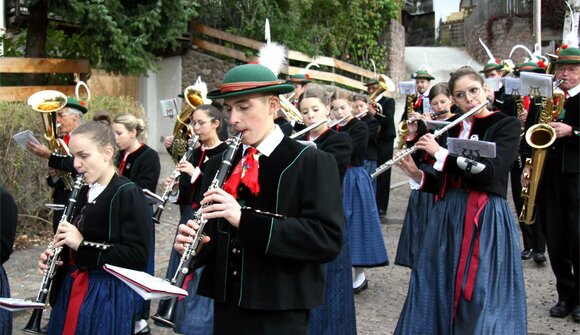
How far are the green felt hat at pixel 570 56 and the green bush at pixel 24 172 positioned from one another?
4.98 meters

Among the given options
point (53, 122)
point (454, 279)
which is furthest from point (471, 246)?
point (53, 122)

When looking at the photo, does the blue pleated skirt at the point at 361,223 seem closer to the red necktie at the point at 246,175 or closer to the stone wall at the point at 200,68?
the red necktie at the point at 246,175

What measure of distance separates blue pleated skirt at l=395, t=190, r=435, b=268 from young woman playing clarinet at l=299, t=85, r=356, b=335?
145 centimetres

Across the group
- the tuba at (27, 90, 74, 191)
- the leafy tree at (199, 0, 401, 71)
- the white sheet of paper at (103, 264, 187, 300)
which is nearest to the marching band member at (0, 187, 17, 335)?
the white sheet of paper at (103, 264, 187, 300)

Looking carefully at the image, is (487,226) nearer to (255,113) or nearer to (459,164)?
(459,164)

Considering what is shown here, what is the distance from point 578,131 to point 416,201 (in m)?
1.59

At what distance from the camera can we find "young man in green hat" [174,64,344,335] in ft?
9.32

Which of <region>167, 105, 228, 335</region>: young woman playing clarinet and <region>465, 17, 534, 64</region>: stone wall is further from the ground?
<region>465, 17, 534, 64</region>: stone wall

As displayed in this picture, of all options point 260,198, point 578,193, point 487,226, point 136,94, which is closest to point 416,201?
point 578,193

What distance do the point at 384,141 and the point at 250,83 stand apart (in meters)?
7.99

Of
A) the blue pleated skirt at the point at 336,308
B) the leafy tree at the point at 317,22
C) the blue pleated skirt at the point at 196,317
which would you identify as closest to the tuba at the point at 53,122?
the blue pleated skirt at the point at 196,317

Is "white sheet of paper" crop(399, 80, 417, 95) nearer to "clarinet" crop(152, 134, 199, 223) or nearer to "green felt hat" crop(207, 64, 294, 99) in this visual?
"clarinet" crop(152, 134, 199, 223)

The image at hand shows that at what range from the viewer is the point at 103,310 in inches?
150

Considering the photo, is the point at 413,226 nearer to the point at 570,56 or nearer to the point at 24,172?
the point at 570,56
